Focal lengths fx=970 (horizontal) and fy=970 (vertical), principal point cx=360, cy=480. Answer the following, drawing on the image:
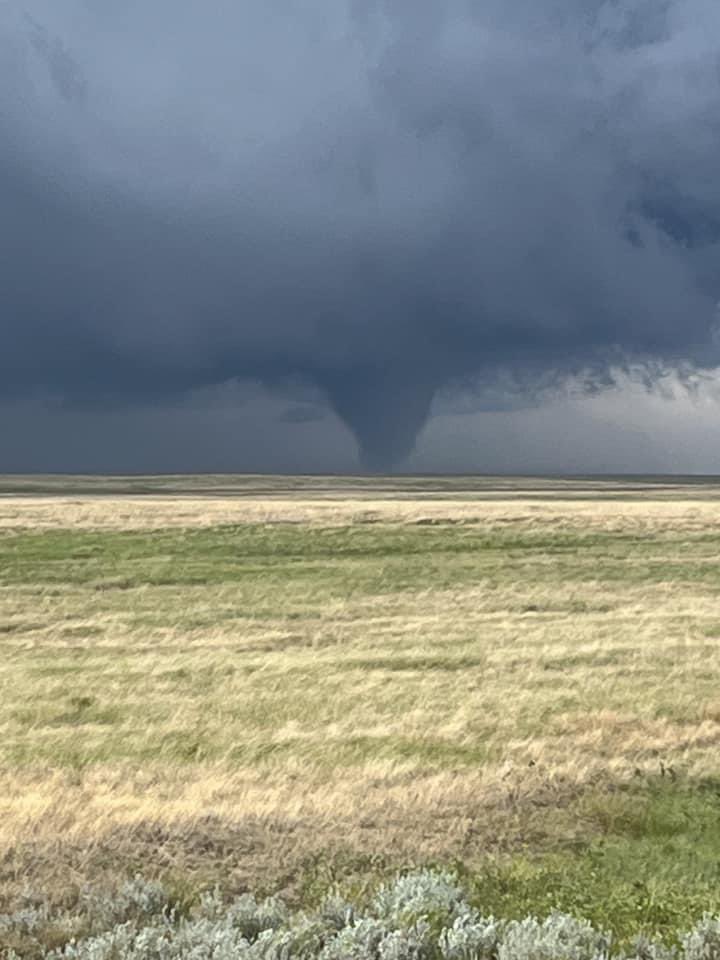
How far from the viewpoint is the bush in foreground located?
659cm

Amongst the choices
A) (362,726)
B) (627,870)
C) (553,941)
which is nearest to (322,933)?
(553,941)

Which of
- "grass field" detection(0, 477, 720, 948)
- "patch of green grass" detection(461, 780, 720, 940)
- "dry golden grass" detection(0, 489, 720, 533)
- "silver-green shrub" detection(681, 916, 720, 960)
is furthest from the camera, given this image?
"dry golden grass" detection(0, 489, 720, 533)

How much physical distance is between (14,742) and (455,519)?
41.6 m

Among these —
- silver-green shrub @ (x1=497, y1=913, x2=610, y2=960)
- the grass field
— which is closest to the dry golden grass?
the grass field

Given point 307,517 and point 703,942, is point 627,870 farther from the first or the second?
point 307,517

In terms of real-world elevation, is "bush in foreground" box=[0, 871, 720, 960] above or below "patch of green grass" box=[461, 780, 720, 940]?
above

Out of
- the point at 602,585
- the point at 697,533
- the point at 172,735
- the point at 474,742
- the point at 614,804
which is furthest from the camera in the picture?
the point at 697,533

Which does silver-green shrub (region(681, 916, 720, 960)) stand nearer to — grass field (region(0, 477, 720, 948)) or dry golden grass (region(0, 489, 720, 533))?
grass field (region(0, 477, 720, 948))

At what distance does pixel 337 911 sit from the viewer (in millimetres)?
7371

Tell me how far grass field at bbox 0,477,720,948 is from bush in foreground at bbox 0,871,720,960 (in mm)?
483

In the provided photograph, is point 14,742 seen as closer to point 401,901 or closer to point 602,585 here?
point 401,901

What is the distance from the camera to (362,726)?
16734 millimetres

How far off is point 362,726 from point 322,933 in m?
9.79

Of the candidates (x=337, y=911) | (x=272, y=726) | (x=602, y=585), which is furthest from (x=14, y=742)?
(x=602, y=585)
